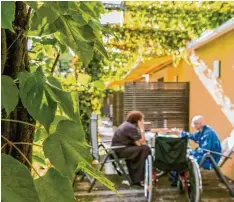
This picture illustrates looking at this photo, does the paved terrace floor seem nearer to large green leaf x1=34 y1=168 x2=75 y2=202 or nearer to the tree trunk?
the tree trunk

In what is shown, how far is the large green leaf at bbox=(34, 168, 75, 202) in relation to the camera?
736 mm

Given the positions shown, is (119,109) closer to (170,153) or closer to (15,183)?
(170,153)

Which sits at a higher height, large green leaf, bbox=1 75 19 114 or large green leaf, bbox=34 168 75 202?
large green leaf, bbox=1 75 19 114

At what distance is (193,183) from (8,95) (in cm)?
562

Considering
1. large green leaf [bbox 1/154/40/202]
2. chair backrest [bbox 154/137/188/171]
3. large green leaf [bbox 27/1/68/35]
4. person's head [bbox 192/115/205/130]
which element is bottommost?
chair backrest [bbox 154/137/188/171]

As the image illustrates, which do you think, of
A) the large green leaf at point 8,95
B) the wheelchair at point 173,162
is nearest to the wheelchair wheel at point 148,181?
A: the wheelchair at point 173,162

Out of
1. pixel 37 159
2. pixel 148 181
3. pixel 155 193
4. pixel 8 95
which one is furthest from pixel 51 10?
pixel 155 193

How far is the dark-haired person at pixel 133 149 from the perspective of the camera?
7.22 m

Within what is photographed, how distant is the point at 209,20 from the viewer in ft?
33.7

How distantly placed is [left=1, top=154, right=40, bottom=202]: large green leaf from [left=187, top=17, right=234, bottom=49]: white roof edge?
7.46m

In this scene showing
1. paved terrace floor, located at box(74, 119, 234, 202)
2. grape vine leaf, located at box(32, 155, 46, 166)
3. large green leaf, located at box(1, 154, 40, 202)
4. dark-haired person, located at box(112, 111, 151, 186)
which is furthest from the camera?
dark-haired person, located at box(112, 111, 151, 186)

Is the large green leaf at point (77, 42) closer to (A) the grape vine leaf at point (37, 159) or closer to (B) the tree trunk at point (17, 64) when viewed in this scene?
(B) the tree trunk at point (17, 64)

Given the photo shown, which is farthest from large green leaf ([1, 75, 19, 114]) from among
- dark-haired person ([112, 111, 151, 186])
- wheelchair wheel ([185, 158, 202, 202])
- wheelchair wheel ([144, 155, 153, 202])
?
Result: dark-haired person ([112, 111, 151, 186])

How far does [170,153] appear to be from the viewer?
6141 millimetres
